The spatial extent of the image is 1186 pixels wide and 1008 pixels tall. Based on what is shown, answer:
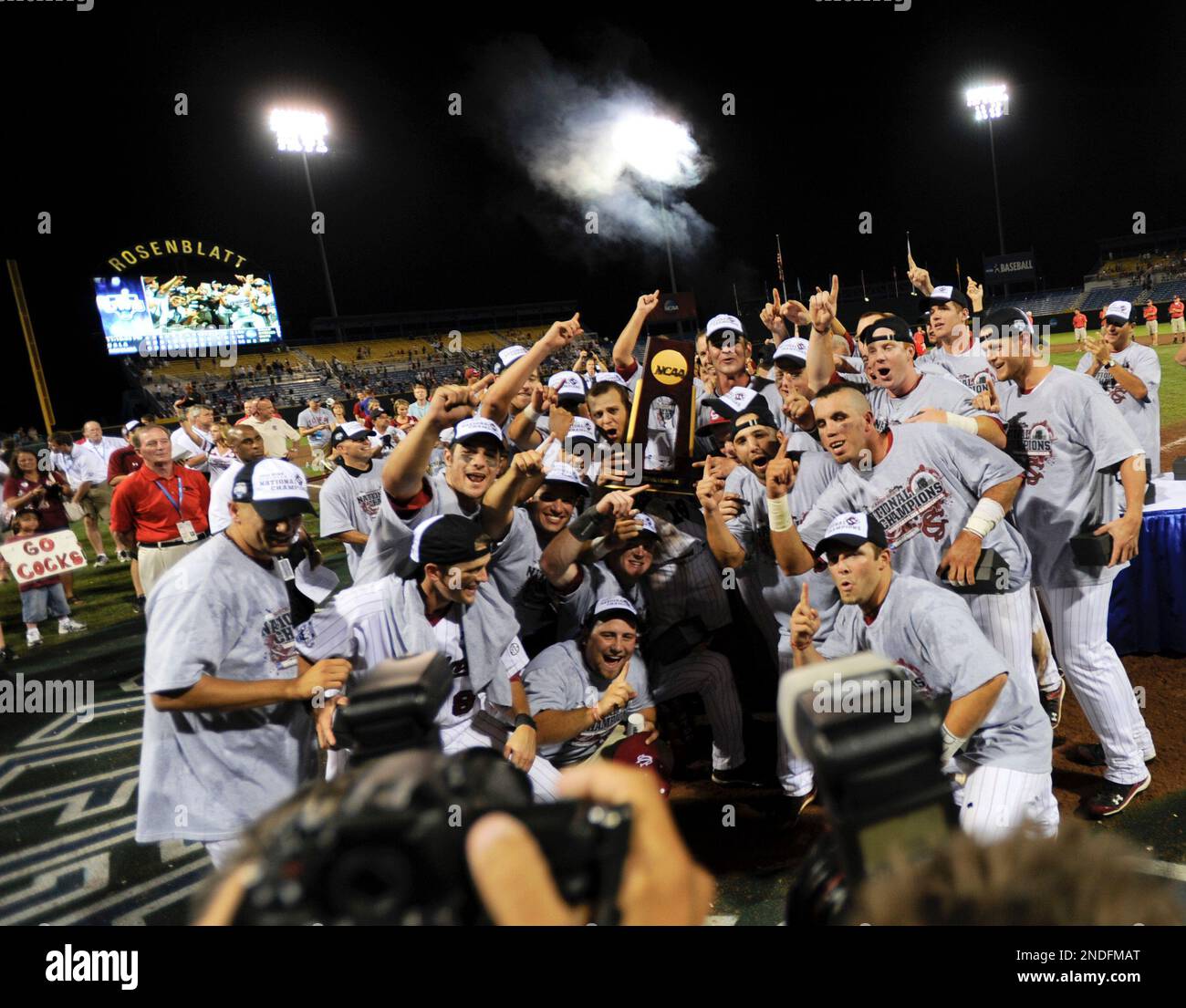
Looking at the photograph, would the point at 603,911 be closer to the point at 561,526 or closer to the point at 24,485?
the point at 561,526

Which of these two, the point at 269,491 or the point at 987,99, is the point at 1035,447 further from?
the point at 987,99

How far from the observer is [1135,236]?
145 feet

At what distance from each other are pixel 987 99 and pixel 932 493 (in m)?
43.9

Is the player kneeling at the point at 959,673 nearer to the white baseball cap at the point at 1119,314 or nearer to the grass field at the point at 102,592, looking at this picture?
the white baseball cap at the point at 1119,314

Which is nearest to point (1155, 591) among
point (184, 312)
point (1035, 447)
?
point (1035, 447)

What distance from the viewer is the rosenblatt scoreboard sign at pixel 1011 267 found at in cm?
4653

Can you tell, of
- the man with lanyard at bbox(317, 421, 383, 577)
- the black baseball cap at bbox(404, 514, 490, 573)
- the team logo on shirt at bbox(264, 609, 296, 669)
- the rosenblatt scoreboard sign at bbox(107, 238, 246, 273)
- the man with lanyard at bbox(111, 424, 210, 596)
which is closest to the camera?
the team logo on shirt at bbox(264, 609, 296, 669)

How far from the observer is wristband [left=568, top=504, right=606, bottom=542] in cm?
368

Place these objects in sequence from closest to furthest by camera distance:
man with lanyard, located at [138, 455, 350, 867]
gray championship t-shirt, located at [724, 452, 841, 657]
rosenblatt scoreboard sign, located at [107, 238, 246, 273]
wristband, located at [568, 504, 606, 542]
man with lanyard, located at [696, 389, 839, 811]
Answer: man with lanyard, located at [138, 455, 350, 867] → wristband, located at [568, 504, 606, 542] → man with lanyard, located at [696, 389, 839, 811] → gray championship t-shirt, located at [724, 452, 841, 657] → rosenblatt scoreboard sign, located at [107, 238, 246, 273]

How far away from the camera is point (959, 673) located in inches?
105

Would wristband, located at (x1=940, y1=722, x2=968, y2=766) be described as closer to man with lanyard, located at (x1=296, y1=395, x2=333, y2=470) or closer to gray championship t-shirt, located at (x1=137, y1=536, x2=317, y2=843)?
gray championship t-shirt, located at (x1=137, y1=536, x2=317, y2=843)

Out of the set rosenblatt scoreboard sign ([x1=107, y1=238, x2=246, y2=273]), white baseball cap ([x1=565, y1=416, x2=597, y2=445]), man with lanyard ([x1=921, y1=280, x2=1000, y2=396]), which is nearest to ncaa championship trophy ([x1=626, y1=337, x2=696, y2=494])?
white baseball cap ([x1=565, y1=416, x2=597, y2=445])

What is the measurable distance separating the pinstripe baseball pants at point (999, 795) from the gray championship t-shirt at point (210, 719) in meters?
2.36

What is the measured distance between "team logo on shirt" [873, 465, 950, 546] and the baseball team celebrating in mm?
11
